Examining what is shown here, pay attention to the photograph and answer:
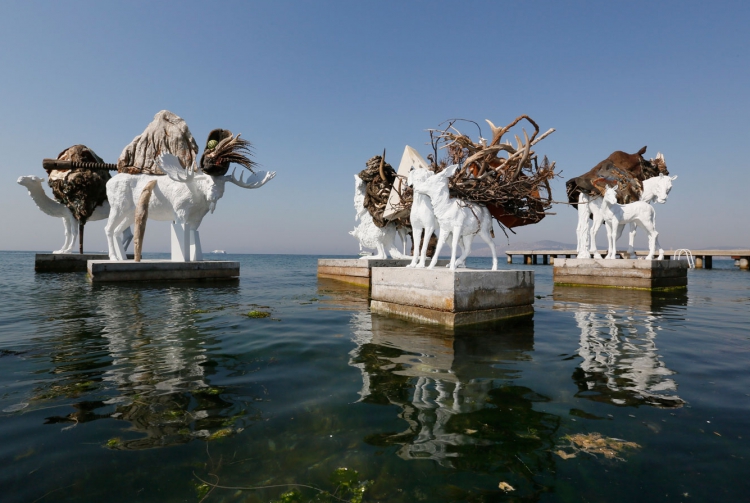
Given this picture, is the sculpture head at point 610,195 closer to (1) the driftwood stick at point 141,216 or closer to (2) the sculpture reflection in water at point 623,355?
(2) the sculpture reflection in water at point 623,355

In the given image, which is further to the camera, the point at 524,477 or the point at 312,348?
the point at 312,348

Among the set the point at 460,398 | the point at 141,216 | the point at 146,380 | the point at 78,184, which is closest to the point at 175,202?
the point at 141,216

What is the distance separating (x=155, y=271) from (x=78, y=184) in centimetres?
932

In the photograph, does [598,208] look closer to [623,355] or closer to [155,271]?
[623,355]

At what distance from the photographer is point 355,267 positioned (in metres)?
15.7

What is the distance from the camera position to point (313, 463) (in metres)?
2.41

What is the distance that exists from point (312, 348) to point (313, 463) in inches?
109

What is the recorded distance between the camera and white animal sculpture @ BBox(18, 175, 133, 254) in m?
18.7

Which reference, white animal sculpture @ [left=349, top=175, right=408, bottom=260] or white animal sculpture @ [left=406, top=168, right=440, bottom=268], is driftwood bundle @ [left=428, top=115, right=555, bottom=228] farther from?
white animal sculpture @ [left=349, top=175, right=408, bottom=260]

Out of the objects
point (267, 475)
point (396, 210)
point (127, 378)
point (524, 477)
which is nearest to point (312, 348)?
point (127, 378)

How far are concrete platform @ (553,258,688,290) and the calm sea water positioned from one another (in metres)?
8.07

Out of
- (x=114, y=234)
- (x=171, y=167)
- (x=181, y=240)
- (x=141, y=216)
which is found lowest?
(x=181, y=240)

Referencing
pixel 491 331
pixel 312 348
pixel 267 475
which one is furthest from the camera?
pixel 491 331

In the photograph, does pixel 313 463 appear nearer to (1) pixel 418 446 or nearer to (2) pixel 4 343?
(1) pixel 418 446
